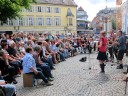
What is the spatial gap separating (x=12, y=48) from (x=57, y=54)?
583 centimetres

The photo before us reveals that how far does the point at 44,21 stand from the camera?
68.7 m

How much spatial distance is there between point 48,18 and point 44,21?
4.63 ft

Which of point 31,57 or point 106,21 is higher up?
point 106,21

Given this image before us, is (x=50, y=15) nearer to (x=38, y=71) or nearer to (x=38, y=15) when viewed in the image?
(x=38, y=15)

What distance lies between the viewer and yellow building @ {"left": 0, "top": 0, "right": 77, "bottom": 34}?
2559 inches

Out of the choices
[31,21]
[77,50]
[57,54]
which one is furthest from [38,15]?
[57,54]

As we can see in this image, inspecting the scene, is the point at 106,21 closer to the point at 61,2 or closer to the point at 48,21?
the point at 48,21

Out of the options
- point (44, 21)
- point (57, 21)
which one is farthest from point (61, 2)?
point (44, 21)

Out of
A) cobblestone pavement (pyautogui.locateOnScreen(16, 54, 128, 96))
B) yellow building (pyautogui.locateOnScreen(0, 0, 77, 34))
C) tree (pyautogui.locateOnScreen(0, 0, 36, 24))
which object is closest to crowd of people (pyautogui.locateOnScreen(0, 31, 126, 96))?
cobblestone pavement (pyautogui.locateOnScreen(16, 54, 128, 96))

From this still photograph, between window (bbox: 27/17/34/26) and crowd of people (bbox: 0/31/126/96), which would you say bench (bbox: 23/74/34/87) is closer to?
crowd of people (bbox: 0/31/126/96)

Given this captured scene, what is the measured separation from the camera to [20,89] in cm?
1025

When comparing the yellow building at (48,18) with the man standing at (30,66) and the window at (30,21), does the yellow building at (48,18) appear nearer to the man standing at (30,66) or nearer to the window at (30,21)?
the window at (30,21)

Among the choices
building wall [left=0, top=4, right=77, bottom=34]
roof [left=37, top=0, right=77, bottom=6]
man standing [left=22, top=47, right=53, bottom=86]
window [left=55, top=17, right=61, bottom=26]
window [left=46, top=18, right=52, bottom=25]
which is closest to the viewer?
man standing [left=22, top=47, right=53, bottom=86]

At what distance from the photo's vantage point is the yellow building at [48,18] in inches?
2559
